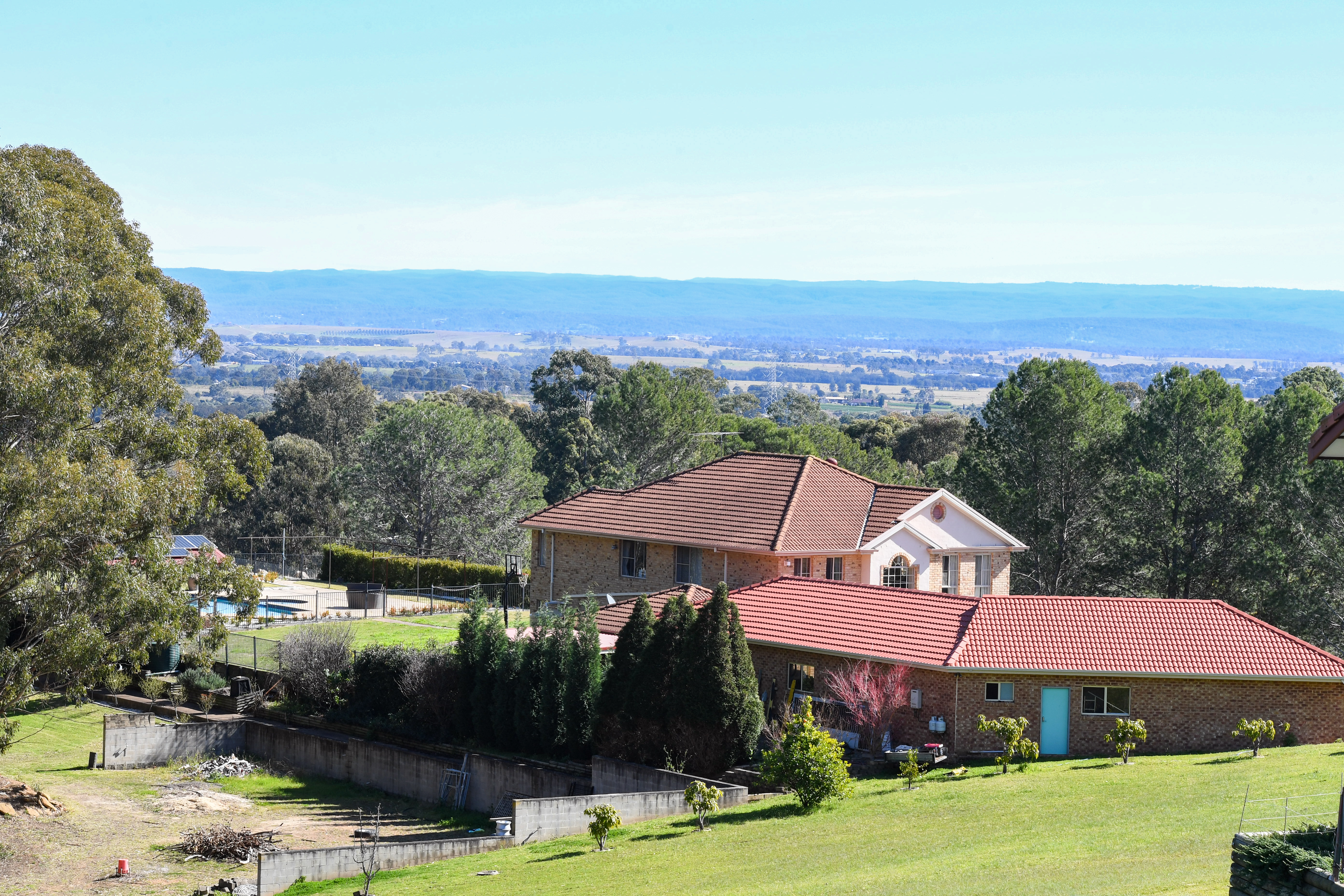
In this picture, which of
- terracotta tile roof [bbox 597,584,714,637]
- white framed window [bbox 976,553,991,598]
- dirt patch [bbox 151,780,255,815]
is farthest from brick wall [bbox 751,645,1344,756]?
dirt patch [bbox 151,780,255,815]

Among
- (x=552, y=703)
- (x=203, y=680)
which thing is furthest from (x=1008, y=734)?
(x=203, y=680)

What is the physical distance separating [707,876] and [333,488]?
6959 centimetres

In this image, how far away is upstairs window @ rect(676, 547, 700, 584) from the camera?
44.0m

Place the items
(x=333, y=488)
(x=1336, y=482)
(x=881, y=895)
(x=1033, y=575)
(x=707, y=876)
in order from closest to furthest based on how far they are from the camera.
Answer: (x=881, y=895) < (x=707, y=876) < (x=1336, y=482) < (x=1033, y=575) < (x=333, y=488)

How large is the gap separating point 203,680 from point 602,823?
20357 mm

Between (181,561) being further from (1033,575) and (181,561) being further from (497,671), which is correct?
(1033,575)

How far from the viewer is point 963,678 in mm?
31484

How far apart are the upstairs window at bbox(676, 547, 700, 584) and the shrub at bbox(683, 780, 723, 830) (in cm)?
1795

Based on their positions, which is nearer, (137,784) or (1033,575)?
(137,784)

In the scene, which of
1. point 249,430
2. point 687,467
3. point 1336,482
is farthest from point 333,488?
point 1336,482

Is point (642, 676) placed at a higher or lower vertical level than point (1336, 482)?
lower

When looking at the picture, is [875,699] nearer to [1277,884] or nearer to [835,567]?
[835,567]

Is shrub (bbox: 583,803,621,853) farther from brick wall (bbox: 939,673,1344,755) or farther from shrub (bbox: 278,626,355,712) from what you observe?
shrub (bbox: 278,626,355,712)

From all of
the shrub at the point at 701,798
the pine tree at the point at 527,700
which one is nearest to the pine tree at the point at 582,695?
the pine tree at the point at 527,700
